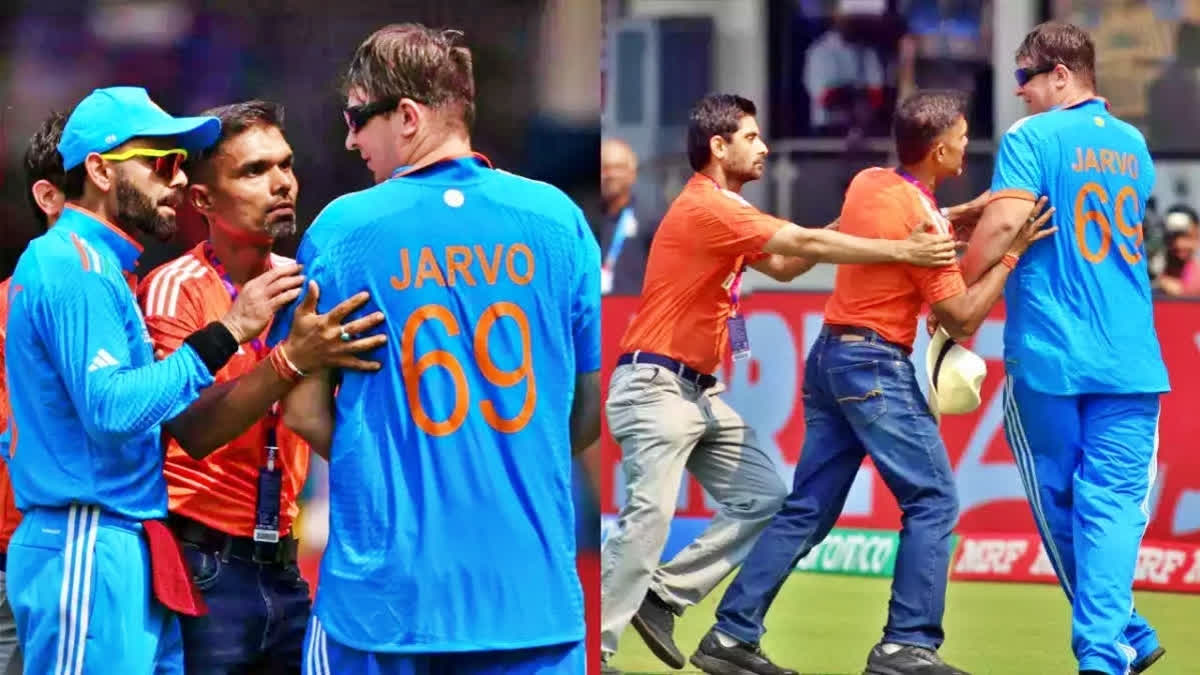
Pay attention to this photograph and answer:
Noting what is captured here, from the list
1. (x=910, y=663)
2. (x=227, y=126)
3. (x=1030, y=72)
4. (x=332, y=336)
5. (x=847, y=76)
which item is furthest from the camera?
(x=847, y=76)

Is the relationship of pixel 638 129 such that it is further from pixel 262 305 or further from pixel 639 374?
pixel 262 305

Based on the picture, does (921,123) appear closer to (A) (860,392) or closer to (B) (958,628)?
(A) (860,392)

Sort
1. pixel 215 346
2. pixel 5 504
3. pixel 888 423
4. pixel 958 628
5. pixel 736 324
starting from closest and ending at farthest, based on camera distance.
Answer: pixel 215 346 → pixel 5 504 → pixel 888 423 → pixel 736 324 → pixel 958 628

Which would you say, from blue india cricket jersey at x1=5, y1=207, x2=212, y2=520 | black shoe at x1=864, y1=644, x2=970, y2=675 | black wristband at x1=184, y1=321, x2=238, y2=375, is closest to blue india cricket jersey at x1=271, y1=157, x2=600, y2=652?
black wristband at x1=184, y1=321, x2=238, y2=375

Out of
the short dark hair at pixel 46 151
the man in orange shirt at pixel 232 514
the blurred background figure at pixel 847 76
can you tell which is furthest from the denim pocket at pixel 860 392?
the blurred background figure at pixel 847 76

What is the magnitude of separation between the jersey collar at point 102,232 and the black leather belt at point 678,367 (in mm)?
3274

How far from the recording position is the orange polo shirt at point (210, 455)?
14.7 ft

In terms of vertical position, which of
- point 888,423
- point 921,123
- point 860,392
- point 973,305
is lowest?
point 888,423

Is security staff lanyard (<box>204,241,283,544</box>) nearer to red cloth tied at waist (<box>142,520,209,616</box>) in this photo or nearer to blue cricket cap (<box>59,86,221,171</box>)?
red cloth tied at waist (<box>142,520,209,616</box>)

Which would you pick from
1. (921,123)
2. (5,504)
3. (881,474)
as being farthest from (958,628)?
(5,504)

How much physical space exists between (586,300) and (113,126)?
121cm

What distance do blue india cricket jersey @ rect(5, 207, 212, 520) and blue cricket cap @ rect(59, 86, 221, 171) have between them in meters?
0.18

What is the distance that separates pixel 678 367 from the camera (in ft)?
24.0

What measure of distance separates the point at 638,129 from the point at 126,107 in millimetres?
8720
